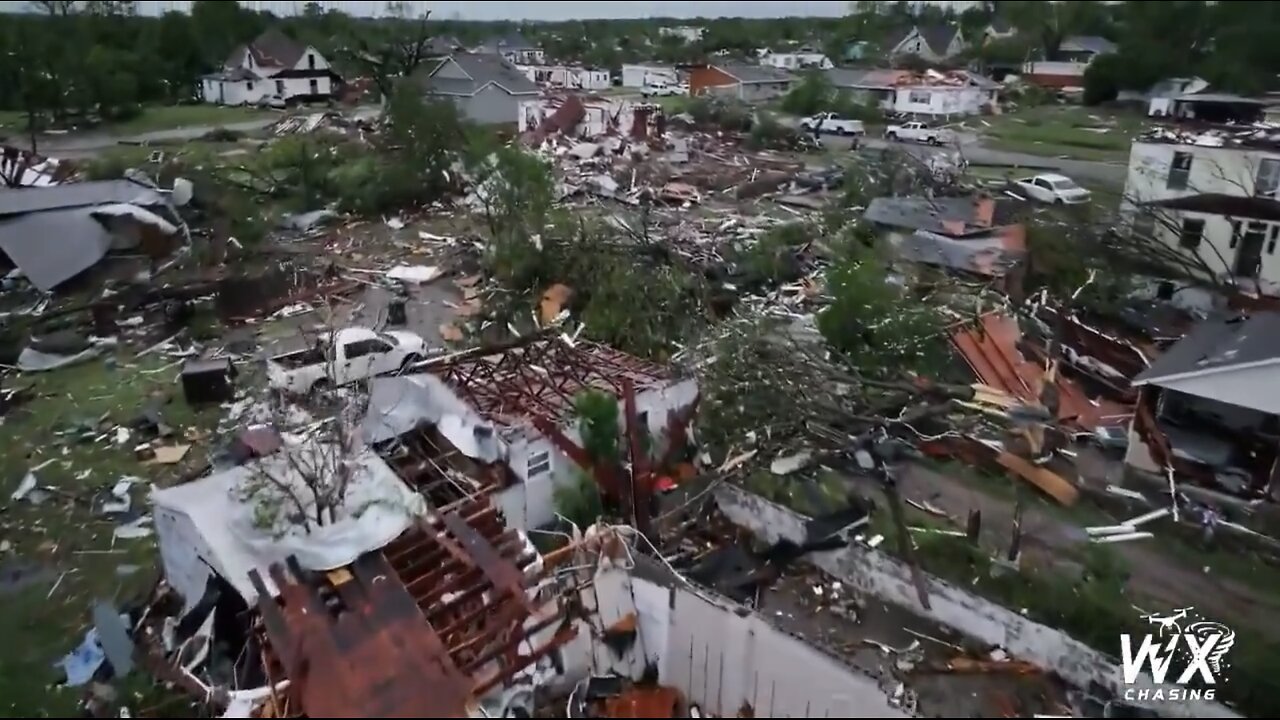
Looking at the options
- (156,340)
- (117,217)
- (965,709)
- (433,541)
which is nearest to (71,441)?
(156,340)

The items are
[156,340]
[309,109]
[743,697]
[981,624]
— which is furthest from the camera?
[309,109]

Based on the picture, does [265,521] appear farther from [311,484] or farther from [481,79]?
[481,79]

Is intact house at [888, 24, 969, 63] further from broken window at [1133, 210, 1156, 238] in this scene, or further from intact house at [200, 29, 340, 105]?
broken window at [1133, 210, 1156, 238]

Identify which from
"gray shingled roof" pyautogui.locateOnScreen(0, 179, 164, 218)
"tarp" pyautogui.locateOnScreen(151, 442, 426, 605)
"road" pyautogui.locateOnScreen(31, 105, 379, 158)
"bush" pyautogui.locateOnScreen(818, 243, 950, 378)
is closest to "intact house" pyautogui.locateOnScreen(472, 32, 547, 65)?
"road" pyautogui.locateOnScreen(31, 105, 379, 158)

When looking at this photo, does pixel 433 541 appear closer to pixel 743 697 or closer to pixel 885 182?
pixel 743 697

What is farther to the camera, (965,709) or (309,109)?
(309,109)

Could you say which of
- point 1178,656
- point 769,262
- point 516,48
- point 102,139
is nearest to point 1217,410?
point 1178,656
